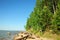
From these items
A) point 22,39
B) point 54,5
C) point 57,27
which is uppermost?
point 54,5

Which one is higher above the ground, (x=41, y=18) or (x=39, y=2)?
(x=39, y=2)

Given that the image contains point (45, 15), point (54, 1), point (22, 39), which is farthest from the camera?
point (54, 1)

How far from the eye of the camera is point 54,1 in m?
52.3

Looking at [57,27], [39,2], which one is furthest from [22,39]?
[39,2]

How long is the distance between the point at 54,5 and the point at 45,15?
Answer: 10.1 meters

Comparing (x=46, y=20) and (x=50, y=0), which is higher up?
(x=50, y=0)

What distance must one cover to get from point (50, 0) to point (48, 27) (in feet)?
38.1

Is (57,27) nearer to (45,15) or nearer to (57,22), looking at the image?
(57,22)

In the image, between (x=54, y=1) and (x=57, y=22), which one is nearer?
(x=57, y=22)

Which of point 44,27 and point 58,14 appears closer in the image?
point 58,14

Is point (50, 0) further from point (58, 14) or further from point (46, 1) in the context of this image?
point (58, 14)

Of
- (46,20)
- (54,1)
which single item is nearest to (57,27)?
(46,20)

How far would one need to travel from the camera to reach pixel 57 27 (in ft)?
126

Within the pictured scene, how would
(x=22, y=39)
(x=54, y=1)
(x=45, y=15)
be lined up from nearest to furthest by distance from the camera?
(x=22, y=39) → (x=45, y=15) → (x=54, y=1)
